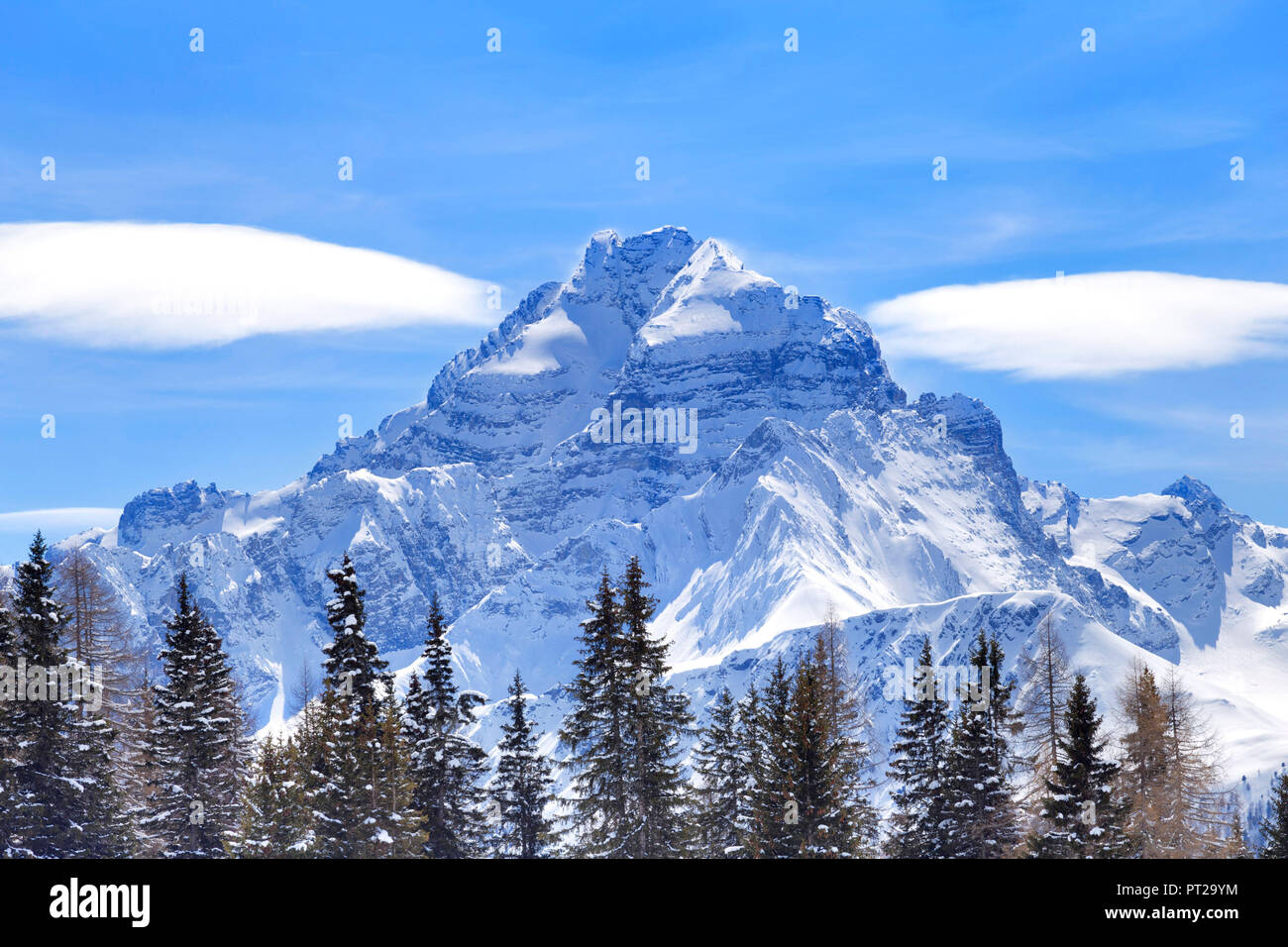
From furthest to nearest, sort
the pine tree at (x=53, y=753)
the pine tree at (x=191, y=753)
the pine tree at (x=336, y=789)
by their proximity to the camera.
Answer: the pine tree at (x=191, y=753), the pine tree at (x=336, y=789), the pine tree at (x=53, y=753)

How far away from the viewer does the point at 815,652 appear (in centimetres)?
4756

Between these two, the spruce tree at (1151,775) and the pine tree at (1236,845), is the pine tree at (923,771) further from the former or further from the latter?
the pine tree at (1236,845)

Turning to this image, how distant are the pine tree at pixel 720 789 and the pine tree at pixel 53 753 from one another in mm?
18307

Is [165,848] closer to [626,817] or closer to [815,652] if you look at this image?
[626,817]

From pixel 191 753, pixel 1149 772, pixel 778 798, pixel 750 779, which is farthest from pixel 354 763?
pixel 1149 772

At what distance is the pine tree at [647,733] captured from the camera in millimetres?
40125

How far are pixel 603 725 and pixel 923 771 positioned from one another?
41.3 ft

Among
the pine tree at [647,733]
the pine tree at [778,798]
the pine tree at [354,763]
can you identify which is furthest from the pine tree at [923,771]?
the pine tree at [354,763]

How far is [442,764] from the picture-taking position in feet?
145

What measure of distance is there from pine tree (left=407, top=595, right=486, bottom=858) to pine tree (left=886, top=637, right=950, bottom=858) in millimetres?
14279

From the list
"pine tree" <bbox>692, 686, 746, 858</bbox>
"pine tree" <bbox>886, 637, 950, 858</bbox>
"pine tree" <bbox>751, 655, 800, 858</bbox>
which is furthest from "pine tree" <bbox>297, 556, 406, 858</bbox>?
"pine tree" <bbox>886, 637, 950, 858</bbox>

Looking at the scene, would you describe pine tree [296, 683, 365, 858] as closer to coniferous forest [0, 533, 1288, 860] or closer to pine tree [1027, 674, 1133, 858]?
coniferous forest [0, 533, 1288, 860]
